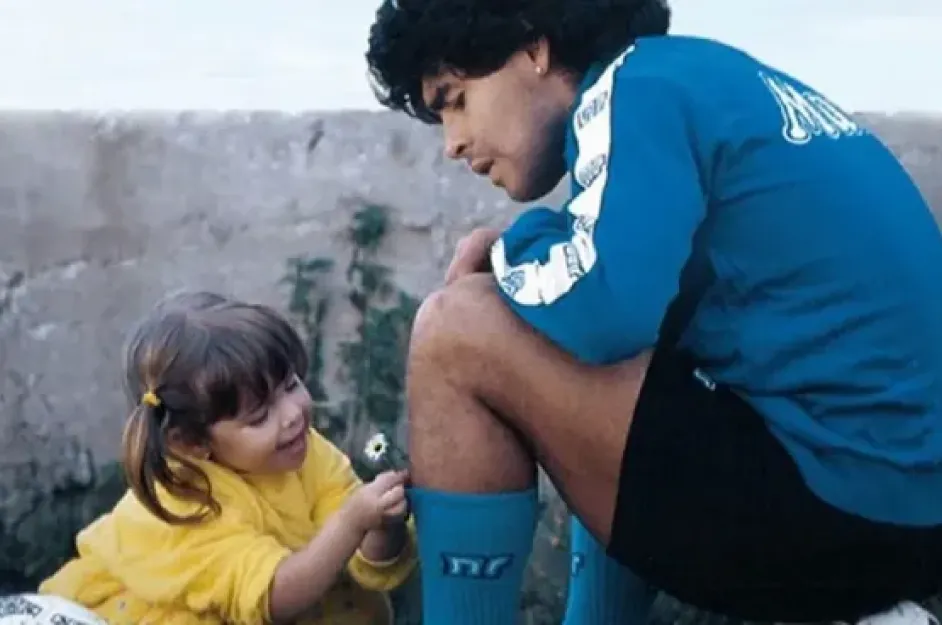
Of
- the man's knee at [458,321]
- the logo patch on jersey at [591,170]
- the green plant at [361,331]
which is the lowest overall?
the green plant at [361,331]

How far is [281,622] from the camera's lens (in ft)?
9.12

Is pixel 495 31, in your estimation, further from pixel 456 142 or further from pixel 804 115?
pixel 804 115

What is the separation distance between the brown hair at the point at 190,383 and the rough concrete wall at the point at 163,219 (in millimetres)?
789

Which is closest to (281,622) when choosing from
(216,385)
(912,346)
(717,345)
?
(216,385)

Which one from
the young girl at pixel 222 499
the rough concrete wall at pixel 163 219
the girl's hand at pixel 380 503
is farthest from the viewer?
the rough concrete wall at pixel 163 219

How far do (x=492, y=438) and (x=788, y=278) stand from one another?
44 cm

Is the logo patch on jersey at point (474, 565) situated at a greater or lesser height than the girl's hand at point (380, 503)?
greater

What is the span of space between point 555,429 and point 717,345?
0.24 m

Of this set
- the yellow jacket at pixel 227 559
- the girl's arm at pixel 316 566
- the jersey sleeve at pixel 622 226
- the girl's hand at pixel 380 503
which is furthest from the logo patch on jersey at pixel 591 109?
the yellow jacket at pixel 227 559

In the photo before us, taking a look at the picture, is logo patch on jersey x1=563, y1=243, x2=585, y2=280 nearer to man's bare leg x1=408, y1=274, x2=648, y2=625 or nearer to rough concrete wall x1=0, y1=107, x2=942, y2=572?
man's bare leg x1=408, y1=274, x2=648, y2=625

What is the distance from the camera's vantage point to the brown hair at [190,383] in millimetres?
2771

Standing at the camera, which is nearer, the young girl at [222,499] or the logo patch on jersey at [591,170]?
the logo patch on jersey at [591,170]

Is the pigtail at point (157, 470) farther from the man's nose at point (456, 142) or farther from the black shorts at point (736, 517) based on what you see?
the black shorts at point (736, 517)

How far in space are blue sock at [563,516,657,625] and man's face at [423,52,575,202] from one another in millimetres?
611
